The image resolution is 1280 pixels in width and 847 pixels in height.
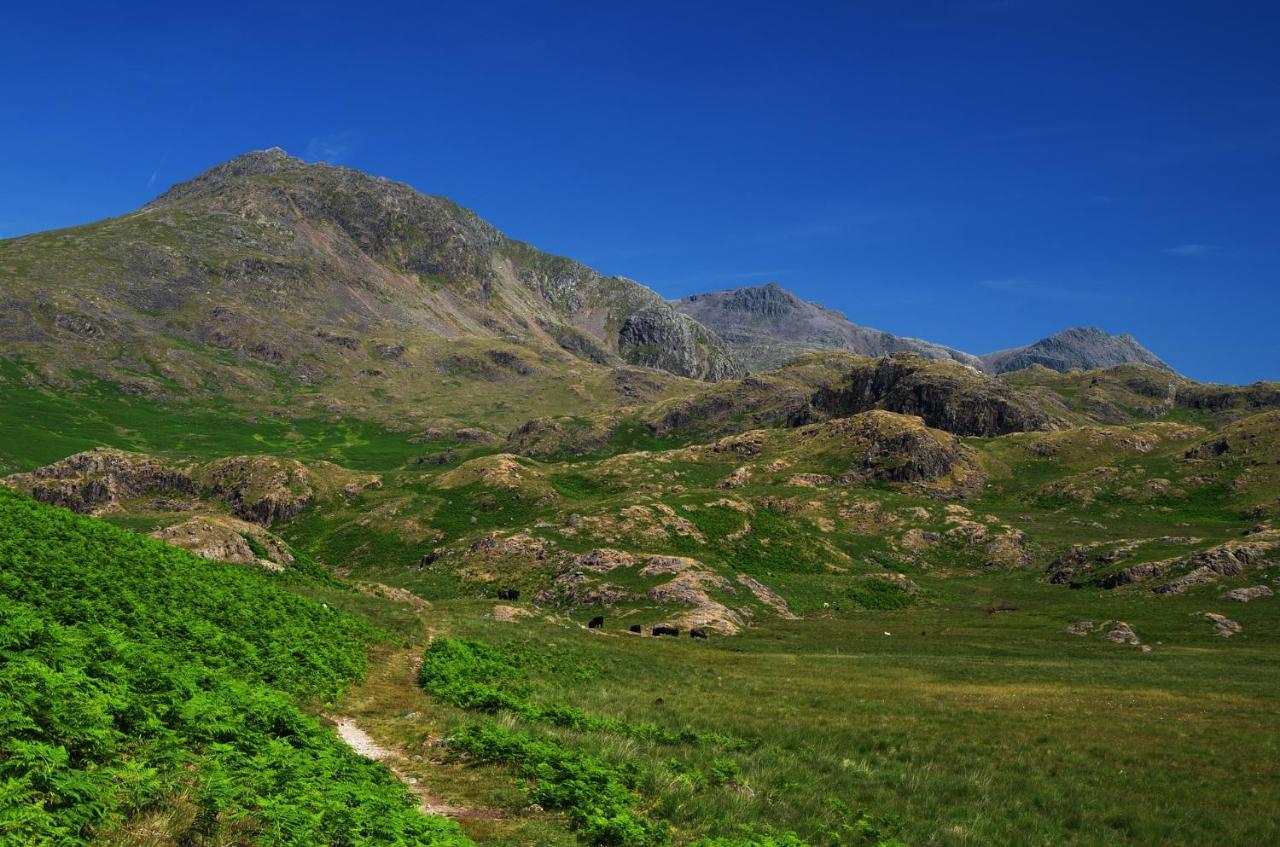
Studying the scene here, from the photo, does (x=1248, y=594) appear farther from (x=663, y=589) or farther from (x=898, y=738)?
(x=898, y=738)

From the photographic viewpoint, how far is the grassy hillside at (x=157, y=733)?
11594 mm

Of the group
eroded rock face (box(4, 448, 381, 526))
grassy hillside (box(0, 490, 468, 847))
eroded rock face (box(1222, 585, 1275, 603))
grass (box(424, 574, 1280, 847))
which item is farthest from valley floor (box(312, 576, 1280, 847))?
eroded rock face (box(4, 448, 381, 526))

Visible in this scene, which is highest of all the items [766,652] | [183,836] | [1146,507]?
[1146,507]

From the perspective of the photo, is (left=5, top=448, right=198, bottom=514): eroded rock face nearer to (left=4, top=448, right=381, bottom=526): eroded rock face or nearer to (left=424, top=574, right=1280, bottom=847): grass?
(left=4, top=448, right=381, bottom=526): eroded rock face

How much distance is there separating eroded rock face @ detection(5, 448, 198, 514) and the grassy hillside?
134485 mm

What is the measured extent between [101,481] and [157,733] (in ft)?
529

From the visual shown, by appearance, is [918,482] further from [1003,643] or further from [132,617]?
[132,617]

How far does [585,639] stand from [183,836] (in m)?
52.5

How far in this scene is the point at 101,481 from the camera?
14412 centimetres

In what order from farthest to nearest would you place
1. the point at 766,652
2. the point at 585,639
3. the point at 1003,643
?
the point at 1003,643 < the point at 766,652 < the point at 585,639

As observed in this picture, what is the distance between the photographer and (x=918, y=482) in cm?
17125

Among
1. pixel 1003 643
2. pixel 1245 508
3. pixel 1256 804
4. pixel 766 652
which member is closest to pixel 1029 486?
pixel 1245 508

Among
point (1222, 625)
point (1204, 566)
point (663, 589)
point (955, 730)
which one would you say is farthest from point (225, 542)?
point (1204, 566)

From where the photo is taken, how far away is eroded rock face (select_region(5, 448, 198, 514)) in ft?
453
